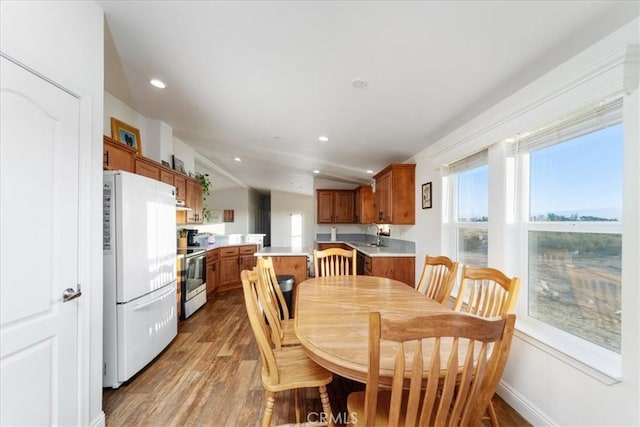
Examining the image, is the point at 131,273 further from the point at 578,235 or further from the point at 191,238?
the point at 578,235

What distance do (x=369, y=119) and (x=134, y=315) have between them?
2.81 meters

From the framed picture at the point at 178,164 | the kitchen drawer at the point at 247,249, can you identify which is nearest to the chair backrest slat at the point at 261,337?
the framed picture at the point at 178,164

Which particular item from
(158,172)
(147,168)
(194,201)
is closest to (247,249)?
(194,201)

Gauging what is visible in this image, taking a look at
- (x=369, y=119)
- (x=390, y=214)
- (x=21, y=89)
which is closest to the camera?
(x=21, y=89)

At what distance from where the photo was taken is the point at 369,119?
267 centimetres

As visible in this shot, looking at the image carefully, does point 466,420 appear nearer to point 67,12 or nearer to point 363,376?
point 363,376

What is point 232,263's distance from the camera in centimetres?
529

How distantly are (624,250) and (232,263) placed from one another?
207 inches

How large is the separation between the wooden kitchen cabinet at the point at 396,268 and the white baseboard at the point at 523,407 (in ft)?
5.87

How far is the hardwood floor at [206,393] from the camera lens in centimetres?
177

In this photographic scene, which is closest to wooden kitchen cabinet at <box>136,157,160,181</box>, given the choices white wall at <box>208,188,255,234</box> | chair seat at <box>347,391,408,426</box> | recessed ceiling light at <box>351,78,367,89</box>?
recessed ceiling light at <box>351,78,367,89</box>

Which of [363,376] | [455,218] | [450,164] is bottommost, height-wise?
[363,376]

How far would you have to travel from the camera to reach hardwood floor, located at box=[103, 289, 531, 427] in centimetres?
177

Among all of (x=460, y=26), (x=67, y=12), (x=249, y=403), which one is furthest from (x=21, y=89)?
(x=249, y=403)
